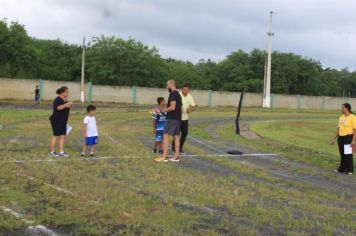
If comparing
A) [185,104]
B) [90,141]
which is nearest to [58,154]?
→ [90,141]

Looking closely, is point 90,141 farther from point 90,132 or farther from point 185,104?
point 185,104

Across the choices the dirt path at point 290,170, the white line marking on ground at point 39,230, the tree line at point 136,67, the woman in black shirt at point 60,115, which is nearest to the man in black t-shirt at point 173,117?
the dirt path at point 290,170

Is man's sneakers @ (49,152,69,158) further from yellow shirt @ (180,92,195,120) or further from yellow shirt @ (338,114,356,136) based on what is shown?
yellow shirt @ (338,114,356,136)

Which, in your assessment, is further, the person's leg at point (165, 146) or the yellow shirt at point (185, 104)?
the yellow shirt at point (185, 104)

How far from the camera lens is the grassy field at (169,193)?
257 inches

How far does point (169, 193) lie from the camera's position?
845 centimetres

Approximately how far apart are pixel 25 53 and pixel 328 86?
212 feet

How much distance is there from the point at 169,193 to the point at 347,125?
6.27 metres

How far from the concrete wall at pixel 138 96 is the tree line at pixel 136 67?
840 cm

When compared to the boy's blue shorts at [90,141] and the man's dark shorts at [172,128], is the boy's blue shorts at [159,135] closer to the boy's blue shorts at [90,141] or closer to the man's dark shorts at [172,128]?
the man's dark shorts at [172,128]

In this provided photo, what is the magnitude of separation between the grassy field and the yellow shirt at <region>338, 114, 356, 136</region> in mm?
1004

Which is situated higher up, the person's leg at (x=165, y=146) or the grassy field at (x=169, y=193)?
the person's leg at (x=165, y=146)

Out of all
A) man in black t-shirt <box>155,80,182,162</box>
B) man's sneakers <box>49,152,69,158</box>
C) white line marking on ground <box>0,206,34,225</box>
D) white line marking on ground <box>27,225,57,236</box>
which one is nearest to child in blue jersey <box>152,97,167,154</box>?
man in black t-shirt <box>155,80,182,162</box>

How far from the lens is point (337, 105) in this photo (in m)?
69.0
